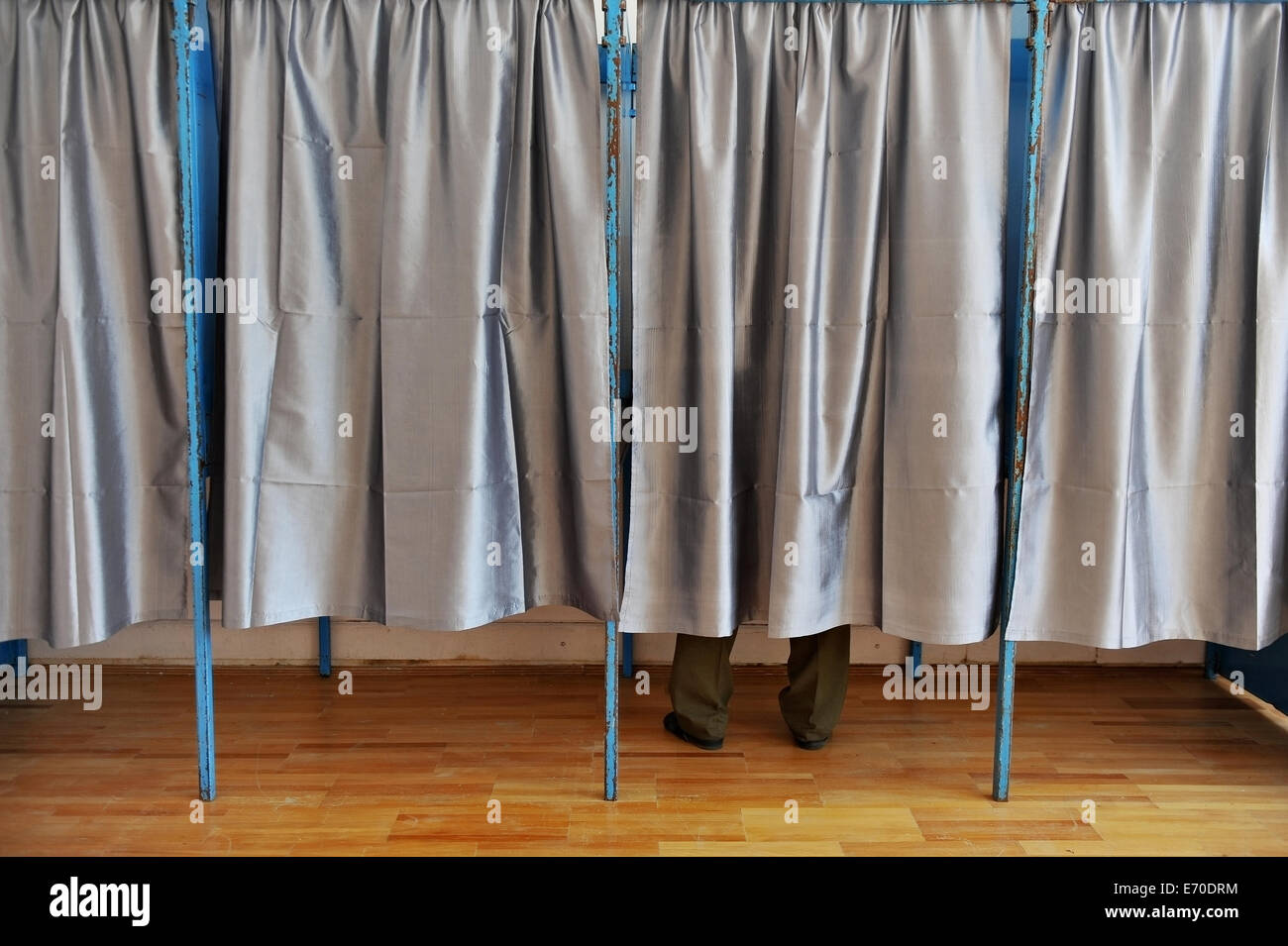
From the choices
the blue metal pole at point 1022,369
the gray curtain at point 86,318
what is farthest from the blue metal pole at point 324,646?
the blue metal pole at point 1022,369

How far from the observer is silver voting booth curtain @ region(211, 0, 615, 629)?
2.42 m

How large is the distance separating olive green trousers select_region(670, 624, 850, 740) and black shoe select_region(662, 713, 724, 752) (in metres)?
0.02

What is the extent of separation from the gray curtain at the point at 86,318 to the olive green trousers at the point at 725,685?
141cm

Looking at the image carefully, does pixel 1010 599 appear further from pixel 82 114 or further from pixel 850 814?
pixel 82 114

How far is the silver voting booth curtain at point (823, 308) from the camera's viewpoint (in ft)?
7.97

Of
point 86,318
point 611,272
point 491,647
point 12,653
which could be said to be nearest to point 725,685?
point 491,647

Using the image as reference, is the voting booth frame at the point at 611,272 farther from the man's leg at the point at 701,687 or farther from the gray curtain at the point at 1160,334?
the man's leg at the point at 701,687

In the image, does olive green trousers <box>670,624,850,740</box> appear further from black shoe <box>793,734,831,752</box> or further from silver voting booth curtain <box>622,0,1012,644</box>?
silver voting booth curtain <box>622,0,1012,644</box>

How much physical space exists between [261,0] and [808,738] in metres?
2.44

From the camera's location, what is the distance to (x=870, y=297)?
252 centimetres

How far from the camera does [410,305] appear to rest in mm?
2471

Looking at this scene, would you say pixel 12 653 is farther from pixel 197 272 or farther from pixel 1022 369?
pixel 1022 369

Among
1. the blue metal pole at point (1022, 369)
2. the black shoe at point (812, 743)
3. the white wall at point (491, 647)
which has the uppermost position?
the blue metal pole at point (1022, 369)

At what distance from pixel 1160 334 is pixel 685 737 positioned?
171cm
